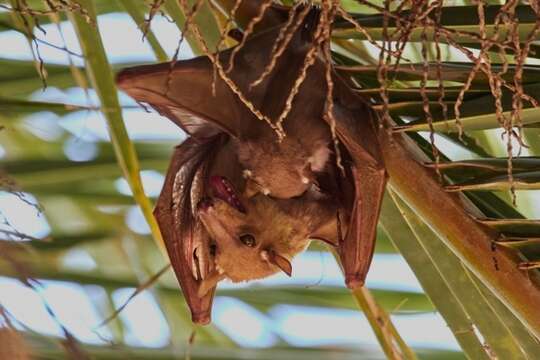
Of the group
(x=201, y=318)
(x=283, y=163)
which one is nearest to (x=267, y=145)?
(x=283, y=163)

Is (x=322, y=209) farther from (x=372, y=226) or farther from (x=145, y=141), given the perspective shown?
(x=145, y=141)

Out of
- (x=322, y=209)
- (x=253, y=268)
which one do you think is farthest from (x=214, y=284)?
(x=322, y=209)

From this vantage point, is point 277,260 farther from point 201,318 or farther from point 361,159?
point 361,159

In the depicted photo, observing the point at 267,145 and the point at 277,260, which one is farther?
the point at 277,260

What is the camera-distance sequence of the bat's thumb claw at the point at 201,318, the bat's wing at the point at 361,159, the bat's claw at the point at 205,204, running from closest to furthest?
1. the bat's wing at the point at 361,159
2. the bat's claw at the point at 205,204
3. the bat's thumb claw at the point at 201,318

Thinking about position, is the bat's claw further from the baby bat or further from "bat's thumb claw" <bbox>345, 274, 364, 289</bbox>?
"bat's thumb claw" <bbox>345, 274, 364, 289</bbox>

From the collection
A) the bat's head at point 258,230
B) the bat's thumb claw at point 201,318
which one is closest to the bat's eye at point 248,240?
the bat's head at point 258,230

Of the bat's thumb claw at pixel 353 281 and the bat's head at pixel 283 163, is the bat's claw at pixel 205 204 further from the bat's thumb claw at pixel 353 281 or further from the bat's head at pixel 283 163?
the bat's thumb claw at pixel 353 281
